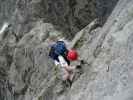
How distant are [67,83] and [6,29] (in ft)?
69.2

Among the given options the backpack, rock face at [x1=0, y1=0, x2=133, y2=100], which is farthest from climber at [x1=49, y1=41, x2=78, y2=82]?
rock face at [x1=0, y1=0, x2=133, y2=100]

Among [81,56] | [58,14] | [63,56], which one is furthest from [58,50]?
[58,14]

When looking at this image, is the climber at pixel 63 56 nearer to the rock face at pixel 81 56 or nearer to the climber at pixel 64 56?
the climber at pixel 64 56

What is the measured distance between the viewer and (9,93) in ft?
110

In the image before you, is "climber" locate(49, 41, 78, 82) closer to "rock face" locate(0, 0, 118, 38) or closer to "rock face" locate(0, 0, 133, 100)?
"rock face" locate(0, 0, 133, 100)

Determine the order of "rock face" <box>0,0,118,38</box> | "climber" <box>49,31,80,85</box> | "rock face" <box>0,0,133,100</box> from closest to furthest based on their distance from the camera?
"rock face" <box>0,0,133,100</box> → "climber" <box>49,31,80,85</box> → "rock face" <box>0,0,118,38</box>

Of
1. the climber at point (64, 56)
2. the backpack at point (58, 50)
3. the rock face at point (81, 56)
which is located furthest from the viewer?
the backpack at point (58, 50)

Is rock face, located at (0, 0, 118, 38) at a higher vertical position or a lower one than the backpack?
lower

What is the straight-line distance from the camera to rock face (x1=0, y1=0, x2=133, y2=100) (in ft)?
48.3

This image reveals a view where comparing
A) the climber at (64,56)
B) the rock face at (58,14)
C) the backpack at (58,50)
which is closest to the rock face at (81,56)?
the rock face at (58,14)

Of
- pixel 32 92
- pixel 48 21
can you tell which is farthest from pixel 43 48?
pixel 48 21

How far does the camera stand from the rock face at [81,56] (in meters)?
14.7

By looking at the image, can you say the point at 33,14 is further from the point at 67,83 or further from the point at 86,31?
the point at 67,83

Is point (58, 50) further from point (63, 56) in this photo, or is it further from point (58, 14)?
point (58, 14)
